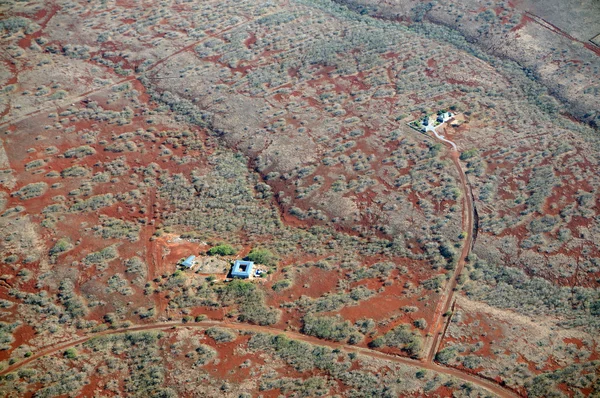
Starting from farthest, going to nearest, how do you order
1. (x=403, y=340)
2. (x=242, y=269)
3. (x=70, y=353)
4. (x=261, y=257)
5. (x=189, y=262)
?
(x=261, y=257) < (x=189, y=262) < (x=242, y=269) < (x=403, y=340) < (x=70, y=353)

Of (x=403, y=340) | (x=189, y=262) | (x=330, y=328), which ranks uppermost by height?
(x=403, y=340)

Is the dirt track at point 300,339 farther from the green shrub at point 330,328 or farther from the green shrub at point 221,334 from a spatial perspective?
the green shrub at point 221,334

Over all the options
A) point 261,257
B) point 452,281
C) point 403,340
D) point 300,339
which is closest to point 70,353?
point 261,257

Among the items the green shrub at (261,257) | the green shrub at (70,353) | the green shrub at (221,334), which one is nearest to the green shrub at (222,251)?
the green shrub at (261,257)

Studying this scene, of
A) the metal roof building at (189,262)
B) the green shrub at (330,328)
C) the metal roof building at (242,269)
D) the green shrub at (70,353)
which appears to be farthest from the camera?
the metal roof building at (189,262)

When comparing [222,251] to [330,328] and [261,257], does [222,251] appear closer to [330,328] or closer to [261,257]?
[261,257]

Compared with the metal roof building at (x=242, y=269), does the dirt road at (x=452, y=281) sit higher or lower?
higher

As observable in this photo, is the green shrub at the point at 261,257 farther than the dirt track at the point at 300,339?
Yes

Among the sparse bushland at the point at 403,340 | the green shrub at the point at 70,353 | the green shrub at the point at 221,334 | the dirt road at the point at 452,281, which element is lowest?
the green shrub at the point at 70,353

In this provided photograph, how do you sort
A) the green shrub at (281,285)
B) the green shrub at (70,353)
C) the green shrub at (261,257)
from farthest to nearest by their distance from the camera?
1. the green shrub at (261,257)
2. the green shrub at (281,285)
3. the green shrub at (70,353)
